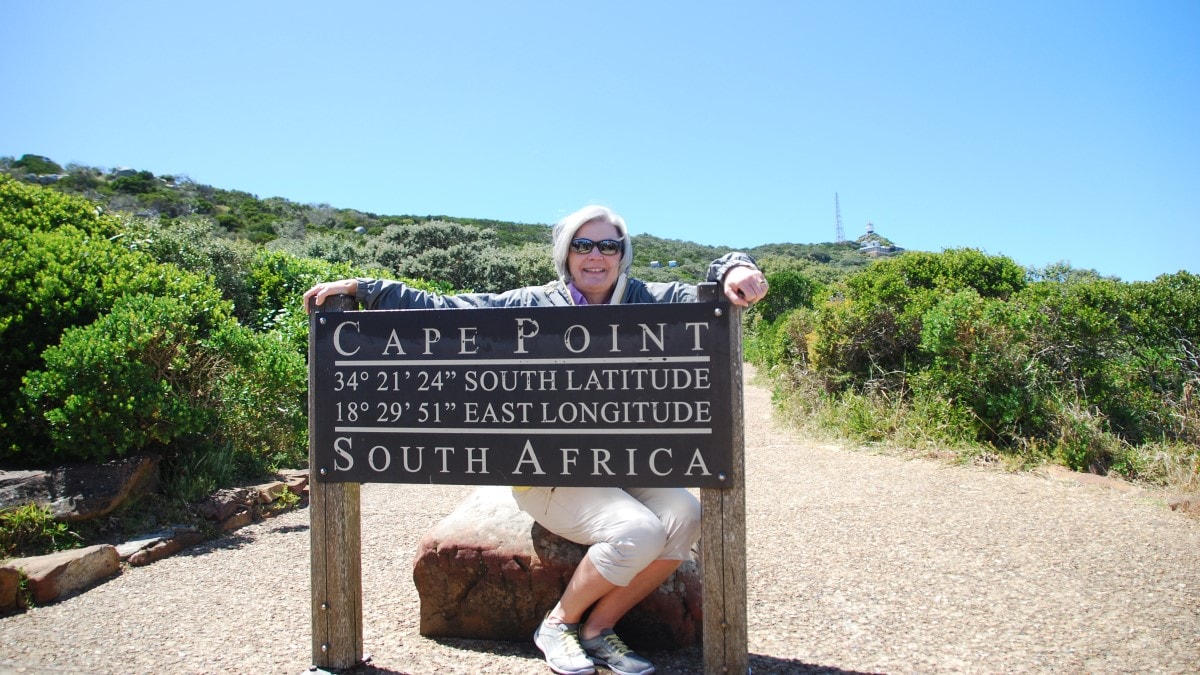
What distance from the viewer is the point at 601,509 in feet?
8.18

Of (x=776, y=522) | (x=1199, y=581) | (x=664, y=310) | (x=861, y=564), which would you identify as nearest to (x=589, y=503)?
(x=664, y=310)

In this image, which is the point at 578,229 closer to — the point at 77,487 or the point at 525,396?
the point at 525,396

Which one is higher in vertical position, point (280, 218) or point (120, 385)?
point (280, 218)

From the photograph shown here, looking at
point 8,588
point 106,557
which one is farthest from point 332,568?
point 106,557

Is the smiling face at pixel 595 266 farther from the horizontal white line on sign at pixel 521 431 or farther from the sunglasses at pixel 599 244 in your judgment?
the horizontal white line on sign at pixel 521 431

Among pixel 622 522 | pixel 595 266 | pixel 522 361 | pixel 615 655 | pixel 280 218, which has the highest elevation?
pixel 280 218

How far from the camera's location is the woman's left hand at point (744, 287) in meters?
2.31

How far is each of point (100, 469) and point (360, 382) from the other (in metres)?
2.86

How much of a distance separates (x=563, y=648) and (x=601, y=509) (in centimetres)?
51

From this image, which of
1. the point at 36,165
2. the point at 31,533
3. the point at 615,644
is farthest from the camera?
the point at 36,165

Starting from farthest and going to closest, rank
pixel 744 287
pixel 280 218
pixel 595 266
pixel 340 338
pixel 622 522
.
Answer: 1. pixel 280 218
2. pixel 595 266
3. pixel 340 338
4. pixel 622 522
5. pixel 744 287

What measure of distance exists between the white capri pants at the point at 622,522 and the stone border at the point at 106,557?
8.50ft

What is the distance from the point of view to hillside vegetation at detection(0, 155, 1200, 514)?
15.0 ft

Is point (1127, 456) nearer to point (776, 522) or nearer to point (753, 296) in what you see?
point (776, 522)
